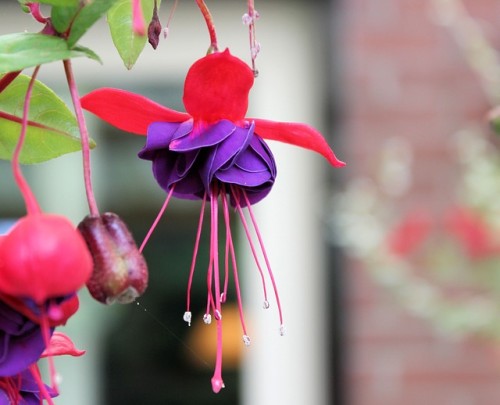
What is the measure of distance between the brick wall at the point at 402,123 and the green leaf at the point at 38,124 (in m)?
1.72

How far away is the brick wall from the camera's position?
2203 mm

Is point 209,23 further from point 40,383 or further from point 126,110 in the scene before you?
point 40,383

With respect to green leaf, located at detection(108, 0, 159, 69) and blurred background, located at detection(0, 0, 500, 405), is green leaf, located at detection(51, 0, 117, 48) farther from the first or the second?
blurred background, located at detection(0, 0, 500, 405)

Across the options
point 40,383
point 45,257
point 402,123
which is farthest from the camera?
point 402,123

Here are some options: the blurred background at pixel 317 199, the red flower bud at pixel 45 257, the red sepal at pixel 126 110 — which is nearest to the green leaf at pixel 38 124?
the red sepal at pixel 126 110

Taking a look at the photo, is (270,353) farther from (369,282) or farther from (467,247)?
(467,247)

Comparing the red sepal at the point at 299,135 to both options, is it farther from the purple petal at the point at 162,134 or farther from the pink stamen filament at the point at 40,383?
the pink stamen filament at the point at 40,383

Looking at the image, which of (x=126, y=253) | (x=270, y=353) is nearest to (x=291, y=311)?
(x=270, y=353)

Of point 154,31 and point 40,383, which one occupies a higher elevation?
point 154,31

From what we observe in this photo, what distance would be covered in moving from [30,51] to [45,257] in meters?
0.11

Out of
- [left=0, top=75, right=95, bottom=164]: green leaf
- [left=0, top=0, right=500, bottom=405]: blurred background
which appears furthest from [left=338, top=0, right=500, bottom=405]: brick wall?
[left=0, top=75, right=95, bottom=164]: green leaf

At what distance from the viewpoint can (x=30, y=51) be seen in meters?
0.39

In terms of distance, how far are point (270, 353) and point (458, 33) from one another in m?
0.84

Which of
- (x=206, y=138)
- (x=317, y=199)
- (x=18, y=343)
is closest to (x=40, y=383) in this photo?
(x=18, y=343)
